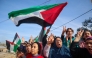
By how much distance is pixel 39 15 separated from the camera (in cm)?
512

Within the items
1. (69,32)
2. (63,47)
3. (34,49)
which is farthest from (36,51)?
(69,32)

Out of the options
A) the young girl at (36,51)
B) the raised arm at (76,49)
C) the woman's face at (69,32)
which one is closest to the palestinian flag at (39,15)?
the woman's face at (69,32)

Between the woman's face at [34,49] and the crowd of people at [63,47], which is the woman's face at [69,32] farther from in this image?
the woman's face at [34,49]

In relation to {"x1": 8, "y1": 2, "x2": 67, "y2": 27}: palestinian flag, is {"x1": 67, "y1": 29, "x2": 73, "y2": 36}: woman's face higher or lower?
lower

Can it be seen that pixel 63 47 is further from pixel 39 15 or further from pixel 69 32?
pixel 39 15

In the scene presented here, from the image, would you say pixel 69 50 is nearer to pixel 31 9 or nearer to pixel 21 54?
pixel 21 54

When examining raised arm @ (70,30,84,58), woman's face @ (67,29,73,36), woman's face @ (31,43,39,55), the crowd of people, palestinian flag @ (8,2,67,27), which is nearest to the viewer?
raised arm @ (70,30,84,58)

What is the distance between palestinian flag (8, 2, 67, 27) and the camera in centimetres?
475

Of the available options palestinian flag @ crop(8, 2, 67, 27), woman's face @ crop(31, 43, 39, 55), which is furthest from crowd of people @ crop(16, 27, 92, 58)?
palestinian flag @ crop(8, 2, 67, 27)

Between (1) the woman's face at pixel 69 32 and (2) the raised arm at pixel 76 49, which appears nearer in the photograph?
(2) the raised arm at pixel 76 49

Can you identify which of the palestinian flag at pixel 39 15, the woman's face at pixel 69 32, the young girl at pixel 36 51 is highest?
the palestinian flag at pixel 39 15

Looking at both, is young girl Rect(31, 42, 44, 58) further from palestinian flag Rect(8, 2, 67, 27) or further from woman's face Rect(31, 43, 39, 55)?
palestinian flag Rect(8, 2, 67, 27)

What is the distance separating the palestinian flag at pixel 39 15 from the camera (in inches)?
187

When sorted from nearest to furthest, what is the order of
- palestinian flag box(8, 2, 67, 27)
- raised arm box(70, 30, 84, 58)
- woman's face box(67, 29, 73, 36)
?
raised arm box(70, 30, 84, 58), woman's face box(67, 29, 73, 36), palestinian flag box(8, 2, 67, 27)
